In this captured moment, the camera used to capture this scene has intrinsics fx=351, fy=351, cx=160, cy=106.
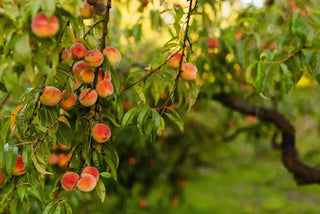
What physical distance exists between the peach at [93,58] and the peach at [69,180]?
27 centimetres

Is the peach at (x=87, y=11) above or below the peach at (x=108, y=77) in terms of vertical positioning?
above

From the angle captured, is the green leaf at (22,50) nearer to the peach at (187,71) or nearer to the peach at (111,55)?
the peach at (111,55)

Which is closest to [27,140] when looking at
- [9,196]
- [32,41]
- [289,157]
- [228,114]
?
[9,196]

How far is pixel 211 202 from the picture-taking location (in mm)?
4059

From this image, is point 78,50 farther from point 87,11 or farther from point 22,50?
point 22,50

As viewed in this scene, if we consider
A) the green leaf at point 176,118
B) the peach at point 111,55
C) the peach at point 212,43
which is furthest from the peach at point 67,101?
the peach at point 212,43

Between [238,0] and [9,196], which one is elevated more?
[238,0]

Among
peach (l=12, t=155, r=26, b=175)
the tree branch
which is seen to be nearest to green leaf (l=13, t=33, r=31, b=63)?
peach (l=12, t=155, r=26, b=175)

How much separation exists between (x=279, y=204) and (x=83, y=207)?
230cm

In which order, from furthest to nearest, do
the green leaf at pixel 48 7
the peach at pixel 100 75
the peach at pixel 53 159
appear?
1. the peach at pixel 53 159
2. the peach at pixel 100 75
3. the green leaf at pixel 48 7

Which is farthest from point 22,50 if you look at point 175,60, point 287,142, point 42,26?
point 287,142

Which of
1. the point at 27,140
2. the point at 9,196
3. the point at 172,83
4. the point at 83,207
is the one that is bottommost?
the point at 83,207

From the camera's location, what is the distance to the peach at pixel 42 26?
23.6 inches

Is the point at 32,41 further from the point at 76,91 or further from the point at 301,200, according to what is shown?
the point at 301,200
